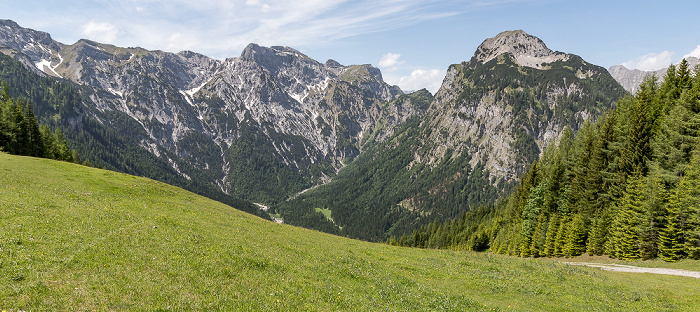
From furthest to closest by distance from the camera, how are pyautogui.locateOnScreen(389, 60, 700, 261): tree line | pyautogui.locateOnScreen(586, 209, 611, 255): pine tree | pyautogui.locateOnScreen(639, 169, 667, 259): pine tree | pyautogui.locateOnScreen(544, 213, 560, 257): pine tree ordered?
pyautogui.locateOnScreen(544, 213, 560, 257): pine tree
pyautogui.locateOnScreen(586, 209, 611, 255): pine tree
pyautogui.locateOnScreen(639, 169, 667, 259): pine tree
pyautogui.locateOnScreen(389, 60, 700, 261): tree line

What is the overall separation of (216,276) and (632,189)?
58.1 meters

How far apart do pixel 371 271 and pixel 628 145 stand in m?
52.1

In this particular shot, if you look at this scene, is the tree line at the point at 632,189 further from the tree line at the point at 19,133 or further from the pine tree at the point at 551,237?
the tree line at the point at 19,133

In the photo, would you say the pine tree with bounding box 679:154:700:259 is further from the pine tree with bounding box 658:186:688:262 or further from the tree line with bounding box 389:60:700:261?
the pine tree with bounding box 658:186:688:262

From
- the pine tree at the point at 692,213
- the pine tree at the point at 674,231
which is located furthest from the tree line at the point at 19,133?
the pine tree at the point at 692,213

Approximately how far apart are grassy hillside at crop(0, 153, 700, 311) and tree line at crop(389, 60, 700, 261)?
13991 mm

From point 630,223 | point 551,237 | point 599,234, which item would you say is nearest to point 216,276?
point 630,223

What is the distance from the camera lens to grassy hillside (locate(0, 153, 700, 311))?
13.2 meters

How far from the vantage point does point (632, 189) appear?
47.1 meters

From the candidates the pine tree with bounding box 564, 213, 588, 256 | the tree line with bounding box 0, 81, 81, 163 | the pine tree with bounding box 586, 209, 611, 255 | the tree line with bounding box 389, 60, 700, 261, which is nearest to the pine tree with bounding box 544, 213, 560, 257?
the tree line with bounding box 389, 60, 700, 261

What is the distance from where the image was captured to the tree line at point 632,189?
40.1 m

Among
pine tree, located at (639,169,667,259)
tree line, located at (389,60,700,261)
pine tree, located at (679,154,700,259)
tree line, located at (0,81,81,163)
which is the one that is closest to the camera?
pine tree, located at (679,154,700,259)

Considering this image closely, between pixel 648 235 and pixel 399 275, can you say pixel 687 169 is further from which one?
pixel 399 275

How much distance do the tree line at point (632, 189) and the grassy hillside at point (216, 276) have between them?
45.9ft
